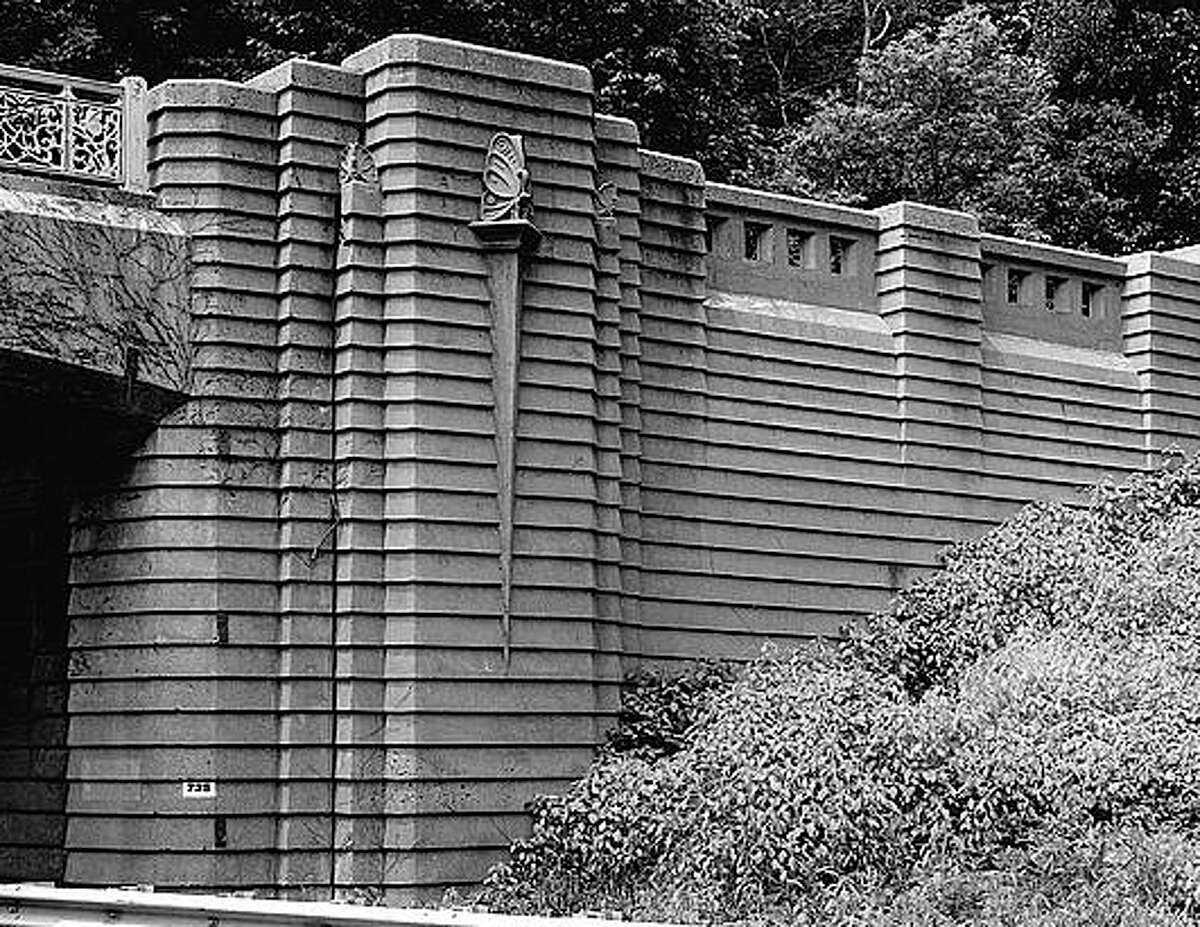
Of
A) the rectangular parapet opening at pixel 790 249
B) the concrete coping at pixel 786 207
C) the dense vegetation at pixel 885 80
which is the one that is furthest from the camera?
the dense vegetation at pixel 885 80

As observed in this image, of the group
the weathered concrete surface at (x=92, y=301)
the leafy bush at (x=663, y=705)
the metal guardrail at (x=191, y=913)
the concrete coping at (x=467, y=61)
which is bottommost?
the metal guardrail at (x=191, y=913)

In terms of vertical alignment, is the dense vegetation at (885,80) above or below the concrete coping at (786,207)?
above

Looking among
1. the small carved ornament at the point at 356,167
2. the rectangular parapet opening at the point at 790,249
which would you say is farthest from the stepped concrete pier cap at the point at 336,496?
the rectangular parapet opening at the point at 790,249

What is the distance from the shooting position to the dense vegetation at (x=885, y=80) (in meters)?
27.0

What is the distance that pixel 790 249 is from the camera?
771 inches

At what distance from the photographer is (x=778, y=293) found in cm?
1942

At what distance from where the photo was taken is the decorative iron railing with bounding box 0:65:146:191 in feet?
50.1

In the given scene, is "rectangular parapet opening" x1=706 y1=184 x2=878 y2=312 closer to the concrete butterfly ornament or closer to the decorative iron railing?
the concrete butterfly ornament

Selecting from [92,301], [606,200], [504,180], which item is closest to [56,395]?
[92,301]

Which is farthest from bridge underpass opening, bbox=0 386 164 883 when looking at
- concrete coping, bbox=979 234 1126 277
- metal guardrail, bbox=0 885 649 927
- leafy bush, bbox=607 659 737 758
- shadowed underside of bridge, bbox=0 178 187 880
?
concrete coping, bbox=979 234 1126 277

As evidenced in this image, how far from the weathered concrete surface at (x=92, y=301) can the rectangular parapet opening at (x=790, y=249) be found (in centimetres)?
528

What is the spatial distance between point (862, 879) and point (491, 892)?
2884mm

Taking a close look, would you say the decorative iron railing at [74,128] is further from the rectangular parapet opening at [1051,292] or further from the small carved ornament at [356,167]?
the rectangular parapet opening at [1051,292]

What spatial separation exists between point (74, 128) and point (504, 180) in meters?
3.08
